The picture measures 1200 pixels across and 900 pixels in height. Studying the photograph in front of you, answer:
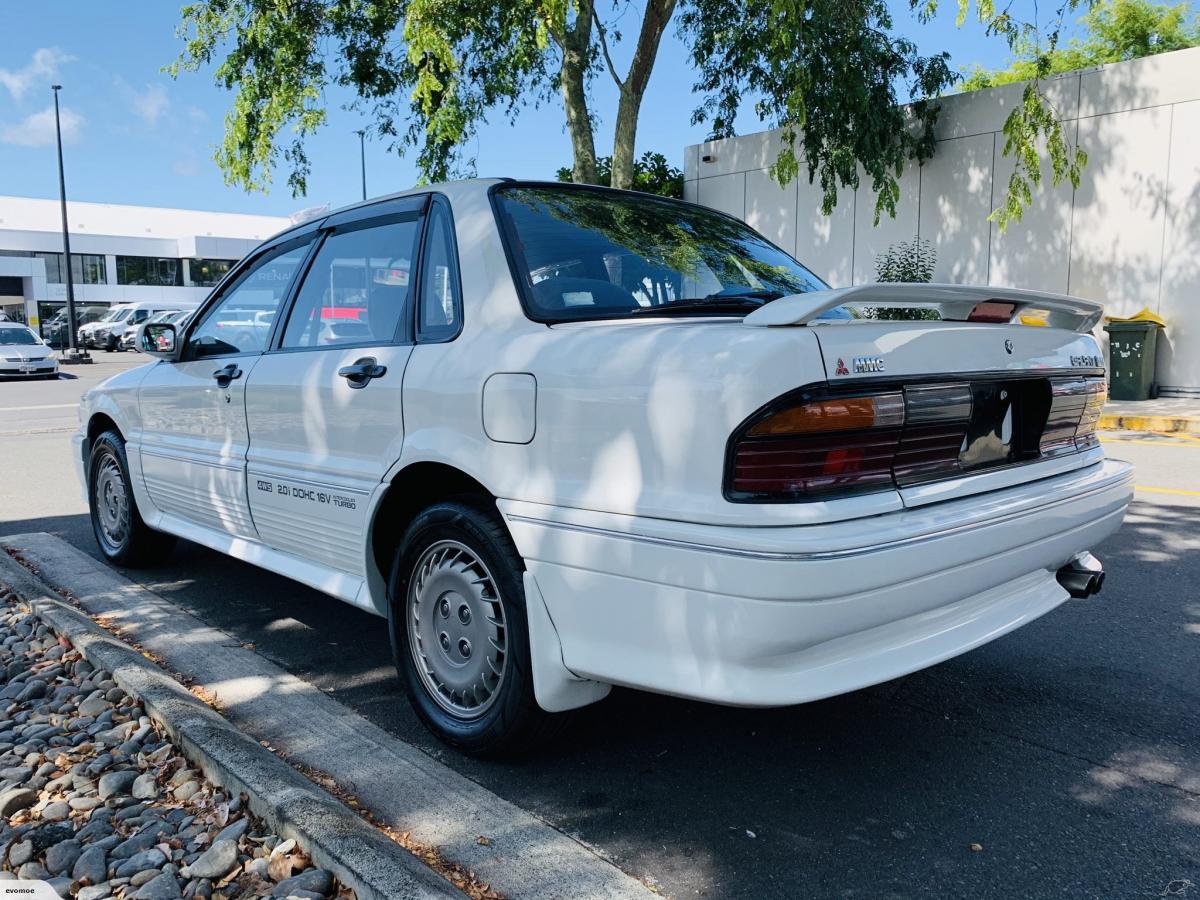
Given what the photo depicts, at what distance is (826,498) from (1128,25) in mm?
35974

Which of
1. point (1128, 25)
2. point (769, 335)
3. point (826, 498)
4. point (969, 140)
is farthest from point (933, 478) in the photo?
point (1128, 25)

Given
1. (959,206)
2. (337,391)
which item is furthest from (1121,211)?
(337,391)

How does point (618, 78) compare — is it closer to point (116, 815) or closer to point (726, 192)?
point (726, 192)

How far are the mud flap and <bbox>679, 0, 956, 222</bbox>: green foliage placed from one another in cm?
1109

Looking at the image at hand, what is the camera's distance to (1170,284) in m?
14.2

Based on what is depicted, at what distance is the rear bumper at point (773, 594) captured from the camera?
2256 mm

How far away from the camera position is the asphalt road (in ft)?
7.98

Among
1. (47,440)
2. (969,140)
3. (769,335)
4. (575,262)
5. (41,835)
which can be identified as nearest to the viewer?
(769,335)

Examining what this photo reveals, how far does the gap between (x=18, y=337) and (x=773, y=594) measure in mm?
27035

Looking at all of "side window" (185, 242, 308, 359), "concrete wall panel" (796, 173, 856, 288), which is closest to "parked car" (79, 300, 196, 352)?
"concrete wall panel" (796, 173, 856, 288)

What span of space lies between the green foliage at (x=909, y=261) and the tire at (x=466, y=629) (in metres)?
14.5

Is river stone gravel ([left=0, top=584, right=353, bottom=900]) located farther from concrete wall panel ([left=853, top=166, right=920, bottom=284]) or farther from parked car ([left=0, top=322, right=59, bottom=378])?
parked car ([left=0, top=322, right=59, bottom=378])

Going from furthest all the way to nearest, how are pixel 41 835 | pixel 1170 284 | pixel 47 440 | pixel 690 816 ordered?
pixel 1170 284 → pixel 47 440 → pixel 690 816 → pixel 41 835

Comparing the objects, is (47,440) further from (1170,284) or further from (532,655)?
(1170,284)
